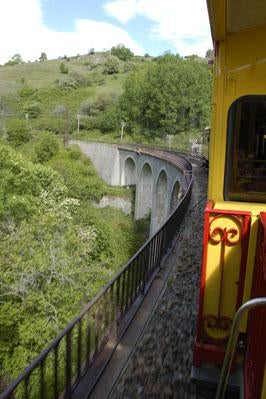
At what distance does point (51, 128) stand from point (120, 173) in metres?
31.1

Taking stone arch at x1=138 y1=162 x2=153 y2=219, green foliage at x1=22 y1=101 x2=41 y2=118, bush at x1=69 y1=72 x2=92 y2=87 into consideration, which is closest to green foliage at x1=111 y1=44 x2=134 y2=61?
bush at x1=69 y1=72 x2=92 y2=87

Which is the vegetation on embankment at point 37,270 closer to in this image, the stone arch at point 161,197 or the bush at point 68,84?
the stone arch at point 161,197

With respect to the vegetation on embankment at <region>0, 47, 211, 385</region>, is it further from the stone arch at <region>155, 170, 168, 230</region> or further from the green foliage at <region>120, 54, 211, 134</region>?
the stone arch at <region>155, 170, 168, 230</region>

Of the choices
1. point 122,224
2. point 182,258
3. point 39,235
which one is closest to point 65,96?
point 122,224

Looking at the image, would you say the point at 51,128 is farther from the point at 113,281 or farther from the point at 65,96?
the point at 113,281

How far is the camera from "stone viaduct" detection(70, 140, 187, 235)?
2356 centimetres

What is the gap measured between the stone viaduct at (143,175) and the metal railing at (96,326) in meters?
7.55

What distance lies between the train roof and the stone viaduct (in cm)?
1083

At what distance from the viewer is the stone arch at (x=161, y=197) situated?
27.1 metres

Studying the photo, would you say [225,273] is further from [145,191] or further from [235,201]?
[145,191]

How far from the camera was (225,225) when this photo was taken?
321 centimetres

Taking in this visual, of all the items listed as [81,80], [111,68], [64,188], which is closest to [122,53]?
[111,68]

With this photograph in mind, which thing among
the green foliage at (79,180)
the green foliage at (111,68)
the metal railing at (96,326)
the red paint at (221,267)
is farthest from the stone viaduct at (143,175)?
the green foliage at (111,68)

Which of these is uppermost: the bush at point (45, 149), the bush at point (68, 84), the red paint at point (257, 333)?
the bush at point (68, 84)
